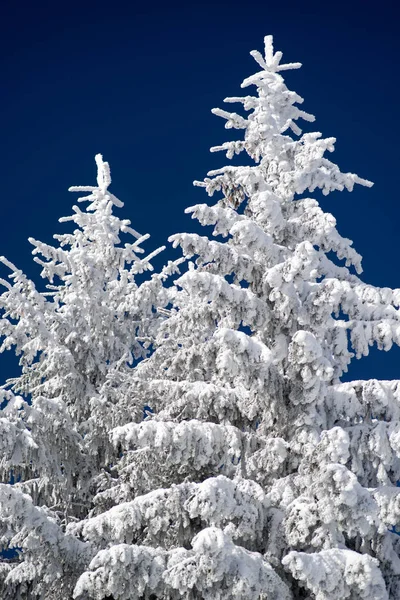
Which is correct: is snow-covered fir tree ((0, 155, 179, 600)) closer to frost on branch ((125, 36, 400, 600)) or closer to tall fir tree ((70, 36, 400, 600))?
tall fir tree ((70, 36, 400, 600))

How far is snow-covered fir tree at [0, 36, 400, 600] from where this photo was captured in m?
10.2

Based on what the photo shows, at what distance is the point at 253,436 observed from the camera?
488 inches

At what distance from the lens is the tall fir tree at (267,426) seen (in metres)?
10.1

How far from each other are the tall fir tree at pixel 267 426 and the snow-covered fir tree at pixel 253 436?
29 millimetres

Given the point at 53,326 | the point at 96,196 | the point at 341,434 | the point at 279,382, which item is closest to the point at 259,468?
the point at 279,382

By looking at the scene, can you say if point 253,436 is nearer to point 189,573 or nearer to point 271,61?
point 189,573

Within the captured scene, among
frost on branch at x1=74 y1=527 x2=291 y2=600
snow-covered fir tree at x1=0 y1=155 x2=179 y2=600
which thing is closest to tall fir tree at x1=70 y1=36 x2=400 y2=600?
frost on branch at x1=74 y1=527 x2=291 y2=600

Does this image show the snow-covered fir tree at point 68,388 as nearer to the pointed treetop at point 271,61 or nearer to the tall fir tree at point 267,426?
the tall fir tree at point 267,426

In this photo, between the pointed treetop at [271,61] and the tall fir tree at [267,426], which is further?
the pointed treetop at [271,61]

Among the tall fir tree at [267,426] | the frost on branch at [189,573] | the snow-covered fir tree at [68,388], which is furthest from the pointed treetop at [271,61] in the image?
the frost on branch at [189,573]

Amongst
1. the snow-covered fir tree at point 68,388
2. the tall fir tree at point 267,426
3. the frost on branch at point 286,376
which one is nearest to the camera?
the tall fir tree at point 267,426

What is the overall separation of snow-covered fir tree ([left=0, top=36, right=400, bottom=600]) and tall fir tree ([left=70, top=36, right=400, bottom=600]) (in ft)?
0.09

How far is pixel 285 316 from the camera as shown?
12.6 m

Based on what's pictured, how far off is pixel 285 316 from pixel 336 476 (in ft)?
10.9
